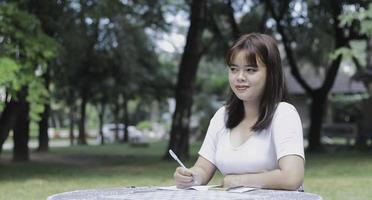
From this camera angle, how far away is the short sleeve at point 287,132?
2.96 meters

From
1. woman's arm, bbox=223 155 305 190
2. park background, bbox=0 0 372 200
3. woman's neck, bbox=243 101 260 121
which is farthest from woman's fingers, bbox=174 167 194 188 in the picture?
park background, bbox=0 0 372 200

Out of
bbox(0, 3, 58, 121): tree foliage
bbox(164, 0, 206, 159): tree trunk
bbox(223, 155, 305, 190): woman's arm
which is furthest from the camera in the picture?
bbox(164, 0, 206, 159): tree trunk

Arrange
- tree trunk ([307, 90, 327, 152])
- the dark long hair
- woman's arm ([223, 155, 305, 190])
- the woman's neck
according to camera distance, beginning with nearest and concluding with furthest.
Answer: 1. woman's arm ([223, 155, 305, 190])
2. the dark long hair
3. the woman's neck
4. tree trunk ([307, 90, 327, 152])

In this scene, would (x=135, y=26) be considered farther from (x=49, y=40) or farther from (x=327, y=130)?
(x=49, y=40)

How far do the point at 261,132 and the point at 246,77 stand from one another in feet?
0.91

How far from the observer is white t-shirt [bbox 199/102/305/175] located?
9.77 ft

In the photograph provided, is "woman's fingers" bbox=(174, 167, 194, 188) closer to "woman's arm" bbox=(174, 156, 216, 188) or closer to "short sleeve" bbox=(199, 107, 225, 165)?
"woman's arm" bbox=(174, 156, 216, 188)

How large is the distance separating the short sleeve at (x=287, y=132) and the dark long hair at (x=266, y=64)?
0.05 meters

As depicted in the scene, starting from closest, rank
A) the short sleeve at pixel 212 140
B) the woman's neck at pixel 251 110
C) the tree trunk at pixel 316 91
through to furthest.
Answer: the woman's neck at pixel 251 110 < the short sleeve at pixel 212 140 < the tree trunk at pixel 316 91

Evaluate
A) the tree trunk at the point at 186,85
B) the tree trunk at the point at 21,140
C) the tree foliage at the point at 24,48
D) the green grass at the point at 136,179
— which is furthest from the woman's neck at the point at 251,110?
the tree trunk at the point at 21,140

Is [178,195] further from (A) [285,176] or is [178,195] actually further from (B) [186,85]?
(B) [186,85]

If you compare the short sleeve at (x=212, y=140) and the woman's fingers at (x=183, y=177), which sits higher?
the short sleeve at (x=212, y=140)

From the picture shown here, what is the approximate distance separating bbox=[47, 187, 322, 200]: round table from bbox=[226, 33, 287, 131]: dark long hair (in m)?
Result: 0.42

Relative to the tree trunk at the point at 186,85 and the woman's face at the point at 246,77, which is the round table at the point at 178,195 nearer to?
the woman's face at the point at 246,77
